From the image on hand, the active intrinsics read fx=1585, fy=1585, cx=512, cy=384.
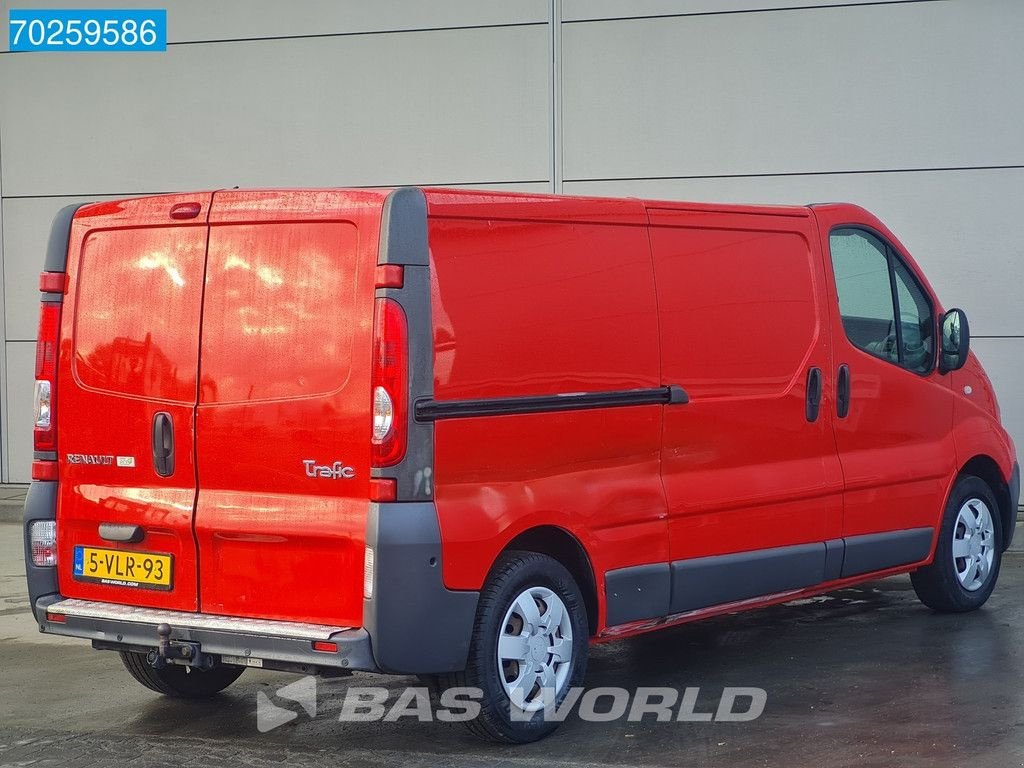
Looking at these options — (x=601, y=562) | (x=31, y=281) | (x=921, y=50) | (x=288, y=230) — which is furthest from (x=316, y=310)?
(x=31, y=281)

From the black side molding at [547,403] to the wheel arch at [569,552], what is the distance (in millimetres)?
460

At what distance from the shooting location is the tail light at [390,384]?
17.5 ft

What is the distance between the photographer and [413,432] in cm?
537

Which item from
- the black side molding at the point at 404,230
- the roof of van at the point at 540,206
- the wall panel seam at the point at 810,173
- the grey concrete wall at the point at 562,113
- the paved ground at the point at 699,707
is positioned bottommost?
the paved ground at the point at 699,707

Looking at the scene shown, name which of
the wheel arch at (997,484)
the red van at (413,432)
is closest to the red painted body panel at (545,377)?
the red van at (413,432)

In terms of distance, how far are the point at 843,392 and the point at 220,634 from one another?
3242mm

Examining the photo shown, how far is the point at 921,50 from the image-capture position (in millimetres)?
11672

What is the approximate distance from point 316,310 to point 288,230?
0.32 metres

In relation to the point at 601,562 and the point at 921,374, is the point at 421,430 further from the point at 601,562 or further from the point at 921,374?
the point at 921,374

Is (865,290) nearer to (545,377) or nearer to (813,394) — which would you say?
(813,394)

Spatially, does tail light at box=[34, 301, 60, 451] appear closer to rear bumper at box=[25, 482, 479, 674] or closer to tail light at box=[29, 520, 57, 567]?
tail light at box=[29, 520, 57, 567]

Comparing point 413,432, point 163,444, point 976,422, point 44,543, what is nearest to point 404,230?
point 413,432

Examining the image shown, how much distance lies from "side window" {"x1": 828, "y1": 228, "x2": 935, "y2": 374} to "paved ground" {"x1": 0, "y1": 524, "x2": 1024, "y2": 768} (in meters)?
1.40

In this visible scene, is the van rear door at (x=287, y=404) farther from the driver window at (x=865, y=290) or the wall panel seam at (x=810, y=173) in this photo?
the wall panel seam at (x=810, y=173)
